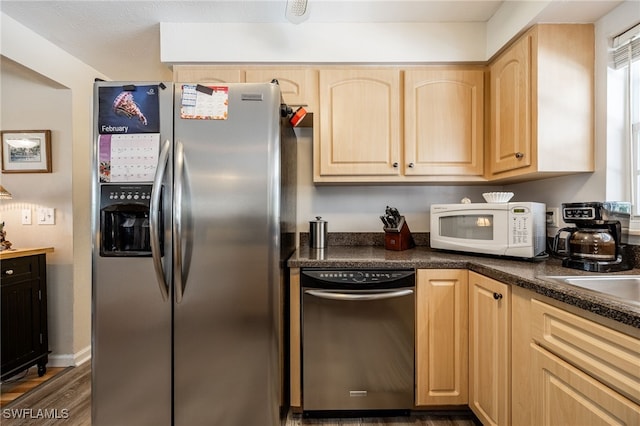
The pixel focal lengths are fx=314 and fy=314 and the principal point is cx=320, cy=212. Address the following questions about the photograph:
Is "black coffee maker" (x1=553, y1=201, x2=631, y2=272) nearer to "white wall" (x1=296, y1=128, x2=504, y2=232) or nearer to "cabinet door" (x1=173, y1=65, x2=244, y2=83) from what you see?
"white wall" (x1=296, y1=128, x2=504, y2=232)

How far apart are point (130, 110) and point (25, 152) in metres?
1.61

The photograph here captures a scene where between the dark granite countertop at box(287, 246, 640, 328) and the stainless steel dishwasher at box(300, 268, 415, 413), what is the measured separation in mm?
54

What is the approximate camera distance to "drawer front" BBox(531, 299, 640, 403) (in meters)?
0.82

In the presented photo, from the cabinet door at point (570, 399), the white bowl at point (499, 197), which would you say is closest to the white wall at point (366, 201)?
the white bowl at point (499, 197)

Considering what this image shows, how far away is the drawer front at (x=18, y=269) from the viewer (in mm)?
2006

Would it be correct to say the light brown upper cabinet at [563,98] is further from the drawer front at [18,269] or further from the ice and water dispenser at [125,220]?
the drawer front at [18,269]

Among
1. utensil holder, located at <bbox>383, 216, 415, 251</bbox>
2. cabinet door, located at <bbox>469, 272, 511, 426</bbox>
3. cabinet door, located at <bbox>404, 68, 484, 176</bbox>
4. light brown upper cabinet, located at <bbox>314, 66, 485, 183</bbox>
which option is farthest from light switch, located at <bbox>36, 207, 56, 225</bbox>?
cabinet door, located at <bbox>469, 272, 511, 426</bbox>

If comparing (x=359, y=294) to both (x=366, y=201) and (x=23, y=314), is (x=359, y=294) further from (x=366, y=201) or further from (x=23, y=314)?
(x=23, y=314)

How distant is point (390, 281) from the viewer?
1.66 meters

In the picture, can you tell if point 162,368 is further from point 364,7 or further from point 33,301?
point 364,7

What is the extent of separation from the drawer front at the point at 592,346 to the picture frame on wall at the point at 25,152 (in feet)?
10.5

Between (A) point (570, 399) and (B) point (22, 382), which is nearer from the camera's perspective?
(A) point (570, 399)

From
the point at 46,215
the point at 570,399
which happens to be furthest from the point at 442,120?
the point at 46,215

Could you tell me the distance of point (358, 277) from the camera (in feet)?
5.45
